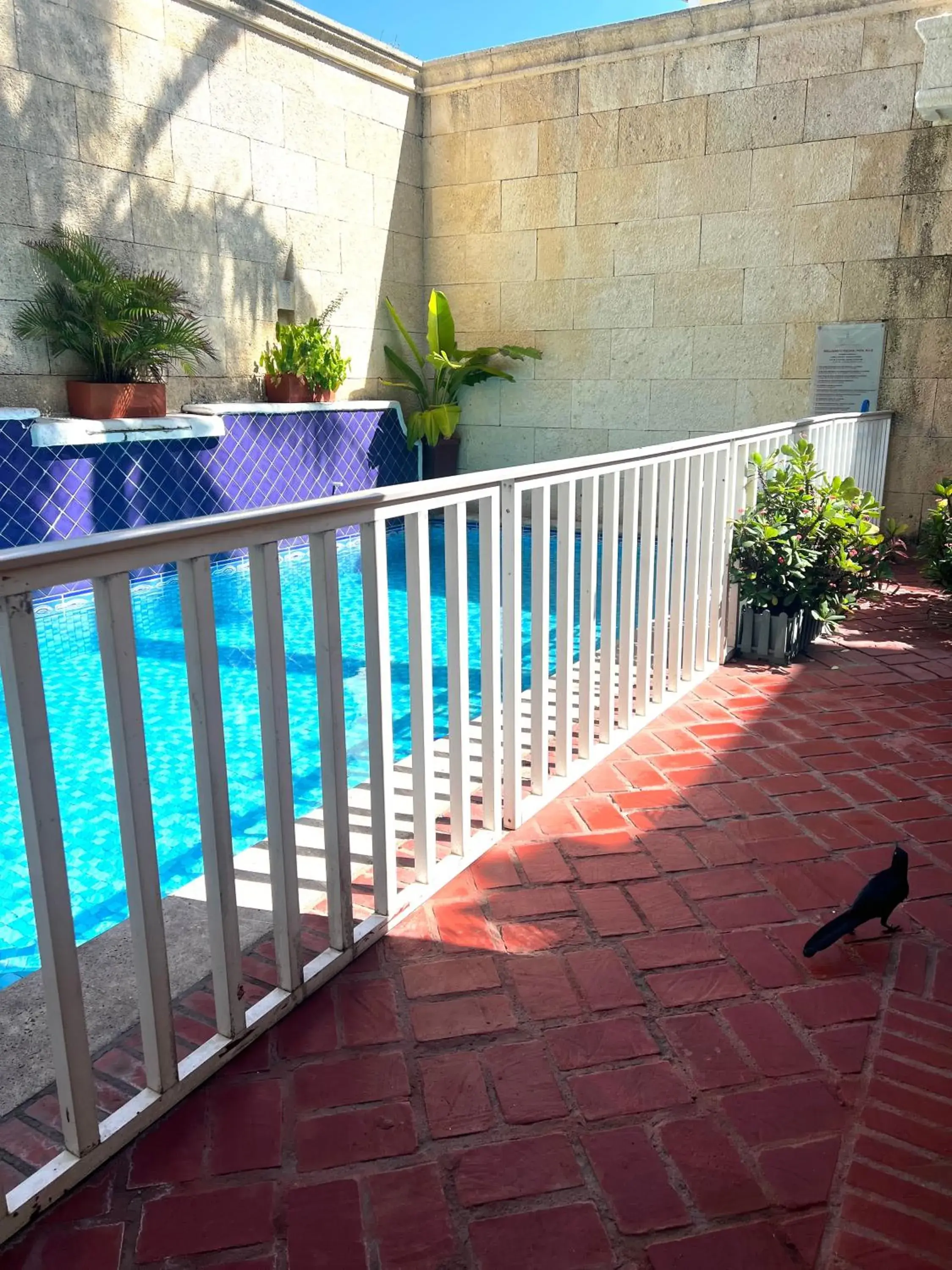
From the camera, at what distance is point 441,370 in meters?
8.58

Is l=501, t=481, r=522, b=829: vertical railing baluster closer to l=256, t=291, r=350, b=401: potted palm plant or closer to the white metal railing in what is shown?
the white metal railing

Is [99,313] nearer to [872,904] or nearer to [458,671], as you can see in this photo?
[458,671]

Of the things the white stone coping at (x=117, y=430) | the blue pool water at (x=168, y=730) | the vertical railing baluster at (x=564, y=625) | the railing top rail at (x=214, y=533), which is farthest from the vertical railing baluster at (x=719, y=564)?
the white stone coping at (x=117, y=430)

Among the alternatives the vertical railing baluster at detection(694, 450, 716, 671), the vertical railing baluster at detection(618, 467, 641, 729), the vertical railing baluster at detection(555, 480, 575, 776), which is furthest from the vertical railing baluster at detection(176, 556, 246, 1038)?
the vertical railing baluster at detection(694, 450, 716, 671)

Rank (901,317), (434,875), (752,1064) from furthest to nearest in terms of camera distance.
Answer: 1. (901,317)
2. (434,875)
3. (752,1064)

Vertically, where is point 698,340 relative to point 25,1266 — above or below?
above

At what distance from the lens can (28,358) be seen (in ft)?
19.6

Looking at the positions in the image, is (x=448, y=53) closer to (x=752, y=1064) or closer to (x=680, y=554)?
(x=680, y=554)

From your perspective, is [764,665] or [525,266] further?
[525,266]

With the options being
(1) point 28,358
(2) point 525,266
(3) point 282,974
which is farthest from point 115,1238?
(2) point 525,266

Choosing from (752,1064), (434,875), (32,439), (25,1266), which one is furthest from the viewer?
A: (32,439)

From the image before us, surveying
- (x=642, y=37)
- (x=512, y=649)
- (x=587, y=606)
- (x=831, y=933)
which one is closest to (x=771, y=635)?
(x=587, y=606)

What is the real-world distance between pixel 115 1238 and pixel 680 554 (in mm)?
2902

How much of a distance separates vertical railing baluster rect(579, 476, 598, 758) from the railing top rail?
0.32 metres
